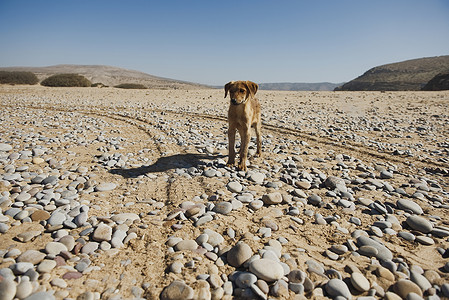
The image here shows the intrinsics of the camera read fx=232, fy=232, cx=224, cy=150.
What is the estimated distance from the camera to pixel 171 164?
221 inches

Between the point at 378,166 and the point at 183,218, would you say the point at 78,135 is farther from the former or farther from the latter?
the point at 378,166

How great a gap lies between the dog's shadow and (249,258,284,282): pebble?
3.33m

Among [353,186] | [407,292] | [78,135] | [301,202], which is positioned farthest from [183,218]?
[78,135]

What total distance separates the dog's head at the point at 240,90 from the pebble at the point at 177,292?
3.67 m

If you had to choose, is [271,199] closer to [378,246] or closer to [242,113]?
[378,246]

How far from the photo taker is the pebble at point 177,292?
204 centimetres

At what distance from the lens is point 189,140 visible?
802 centimetres

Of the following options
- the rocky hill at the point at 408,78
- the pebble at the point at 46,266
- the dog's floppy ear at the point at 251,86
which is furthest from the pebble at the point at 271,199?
the rocky hill at the point at 408,78

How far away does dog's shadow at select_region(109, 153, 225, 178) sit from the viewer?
5.08 m

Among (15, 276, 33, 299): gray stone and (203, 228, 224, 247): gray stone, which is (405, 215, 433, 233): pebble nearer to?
(203, 228, 224, 247): gray stone

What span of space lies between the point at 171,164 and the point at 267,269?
150 inches

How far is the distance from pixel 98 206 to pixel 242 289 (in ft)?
8.44

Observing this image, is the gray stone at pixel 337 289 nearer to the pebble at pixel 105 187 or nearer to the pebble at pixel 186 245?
the pebble at pixel 186 245

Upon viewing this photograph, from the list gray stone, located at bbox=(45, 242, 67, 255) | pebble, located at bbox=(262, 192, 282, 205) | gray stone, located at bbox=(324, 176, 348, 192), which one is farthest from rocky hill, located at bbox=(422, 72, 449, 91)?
gray stone, located at bbox=(45, 242, 67, 255)
